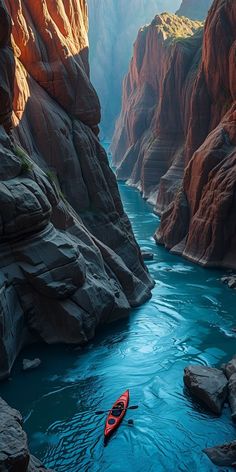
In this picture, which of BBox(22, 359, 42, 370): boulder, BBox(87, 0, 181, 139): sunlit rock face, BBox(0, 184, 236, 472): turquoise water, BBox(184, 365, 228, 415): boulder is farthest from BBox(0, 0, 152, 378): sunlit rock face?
BBox(87, 0, 181, 139): sunlit rock face

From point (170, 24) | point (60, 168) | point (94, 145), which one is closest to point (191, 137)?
point (94, 145)

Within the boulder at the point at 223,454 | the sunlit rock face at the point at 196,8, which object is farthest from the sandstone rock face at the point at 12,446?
the sunlit rock face at the point at 196,8

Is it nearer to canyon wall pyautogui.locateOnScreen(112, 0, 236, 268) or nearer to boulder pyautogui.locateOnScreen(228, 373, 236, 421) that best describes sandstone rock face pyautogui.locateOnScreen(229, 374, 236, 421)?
boulder pyautogui.locateOnScreen(228, 373, 236, 421)

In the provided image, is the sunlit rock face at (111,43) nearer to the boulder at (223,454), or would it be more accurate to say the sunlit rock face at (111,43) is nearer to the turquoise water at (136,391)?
the turquoise water at (136,391)

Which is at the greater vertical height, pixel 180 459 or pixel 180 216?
pixel 180 459

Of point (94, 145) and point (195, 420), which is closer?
point (195, 420)

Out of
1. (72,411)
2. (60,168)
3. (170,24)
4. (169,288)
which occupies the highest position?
(170,24)

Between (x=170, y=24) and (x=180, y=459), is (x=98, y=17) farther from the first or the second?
(x=180, y=459)
